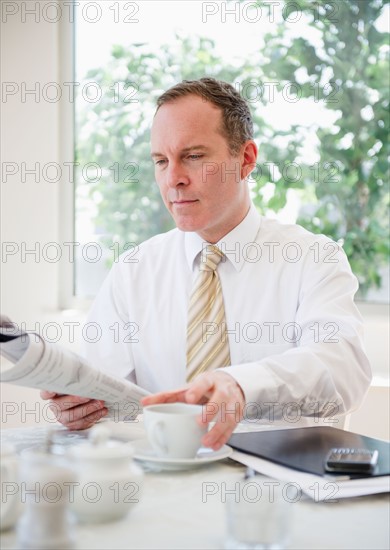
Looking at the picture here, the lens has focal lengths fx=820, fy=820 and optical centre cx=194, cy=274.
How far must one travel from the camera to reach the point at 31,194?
10.7ft

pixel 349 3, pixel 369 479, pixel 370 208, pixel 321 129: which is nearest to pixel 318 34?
pixel 349 3

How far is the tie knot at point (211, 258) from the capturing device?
2.17 m

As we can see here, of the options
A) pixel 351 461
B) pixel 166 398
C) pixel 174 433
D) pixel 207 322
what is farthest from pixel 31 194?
pixel 351 461

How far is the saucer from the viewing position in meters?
1.28

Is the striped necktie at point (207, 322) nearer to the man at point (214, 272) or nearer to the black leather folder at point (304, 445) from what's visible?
the man at point (214, 272)

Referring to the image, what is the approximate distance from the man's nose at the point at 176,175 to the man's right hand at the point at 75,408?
70 centimetres

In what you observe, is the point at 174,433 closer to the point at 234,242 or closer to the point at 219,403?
the point at 219,403

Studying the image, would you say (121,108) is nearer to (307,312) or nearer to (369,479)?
(307,312)

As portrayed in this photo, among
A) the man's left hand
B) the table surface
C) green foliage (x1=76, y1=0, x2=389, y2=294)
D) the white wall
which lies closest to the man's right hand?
the man's left hand

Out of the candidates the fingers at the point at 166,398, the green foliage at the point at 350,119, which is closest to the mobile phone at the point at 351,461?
the fingers at the point at 166,398

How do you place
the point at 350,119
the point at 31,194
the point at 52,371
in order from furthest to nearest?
the point at 31,194 → the point at 350,119 → the point at 52,371

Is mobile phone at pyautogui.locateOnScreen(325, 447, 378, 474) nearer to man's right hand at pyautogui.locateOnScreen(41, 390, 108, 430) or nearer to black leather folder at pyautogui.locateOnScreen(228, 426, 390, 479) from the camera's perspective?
black leather folder at pyautogui.locateOnScreen(228, 426, 390, 479)

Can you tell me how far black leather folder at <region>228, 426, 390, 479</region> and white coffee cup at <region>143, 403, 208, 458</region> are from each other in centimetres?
11

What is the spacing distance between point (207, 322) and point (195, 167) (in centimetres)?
41
